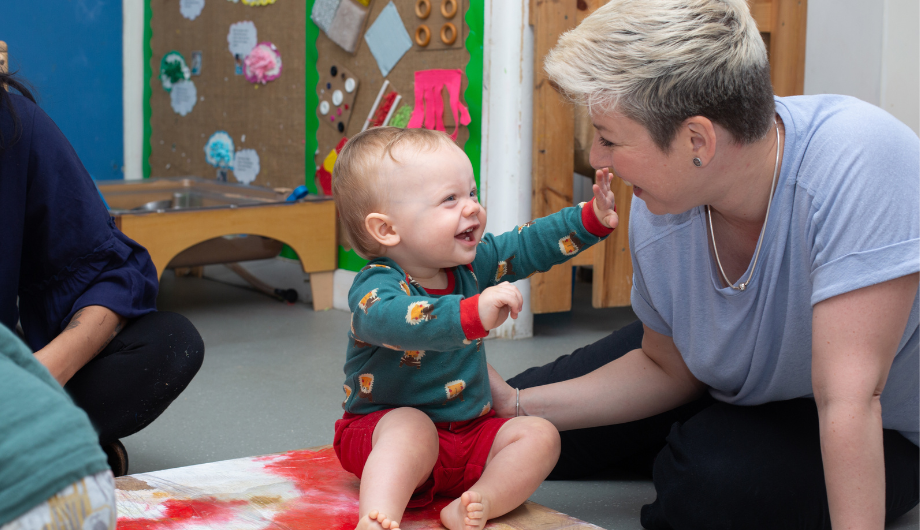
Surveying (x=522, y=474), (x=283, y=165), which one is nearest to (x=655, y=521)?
(x=522, y=474)

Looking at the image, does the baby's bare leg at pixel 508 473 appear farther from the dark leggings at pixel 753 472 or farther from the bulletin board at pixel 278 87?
the bulletin board at pixel 278 87

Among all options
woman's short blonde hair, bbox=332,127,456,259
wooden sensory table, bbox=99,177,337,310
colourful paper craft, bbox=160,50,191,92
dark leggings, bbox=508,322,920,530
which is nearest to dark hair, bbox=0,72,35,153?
woman's short blonde hair, bbox=332,127,456,259

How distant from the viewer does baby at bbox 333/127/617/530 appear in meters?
1.01

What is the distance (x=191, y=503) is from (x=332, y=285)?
2.02 metres

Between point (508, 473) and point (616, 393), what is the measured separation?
0.35 m

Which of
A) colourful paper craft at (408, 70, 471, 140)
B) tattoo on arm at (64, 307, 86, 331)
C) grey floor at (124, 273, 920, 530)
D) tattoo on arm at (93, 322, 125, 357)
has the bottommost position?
grey floor at (124, 273, 920, 530)

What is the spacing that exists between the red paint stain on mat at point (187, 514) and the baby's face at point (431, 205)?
422 millimetres

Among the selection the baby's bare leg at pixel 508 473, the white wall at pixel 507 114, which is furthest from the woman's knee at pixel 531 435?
the white wall at pixel 507 114

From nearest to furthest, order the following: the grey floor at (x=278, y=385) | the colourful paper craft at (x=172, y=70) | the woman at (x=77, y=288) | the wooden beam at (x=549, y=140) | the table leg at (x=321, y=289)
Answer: the woman at (x=77, y=288), the grey floor at (x=278, y=385), the wooden beam at (x=549, y=140), the table leg at (x=321, y=289), the colourful paper craft at (x=172, y=70)

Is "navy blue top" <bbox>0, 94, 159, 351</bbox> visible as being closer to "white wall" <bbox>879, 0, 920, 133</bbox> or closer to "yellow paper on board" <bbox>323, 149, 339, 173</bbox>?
"yellow paper on board" <bbox>323, 149, 339, 173</bbox>

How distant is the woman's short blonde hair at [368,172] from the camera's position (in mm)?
A: 1093

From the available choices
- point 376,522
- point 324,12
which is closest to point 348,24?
point 324,12

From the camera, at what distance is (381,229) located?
3.62 ft

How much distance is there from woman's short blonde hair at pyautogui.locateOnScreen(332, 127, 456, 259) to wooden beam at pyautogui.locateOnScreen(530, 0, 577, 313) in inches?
55.6
